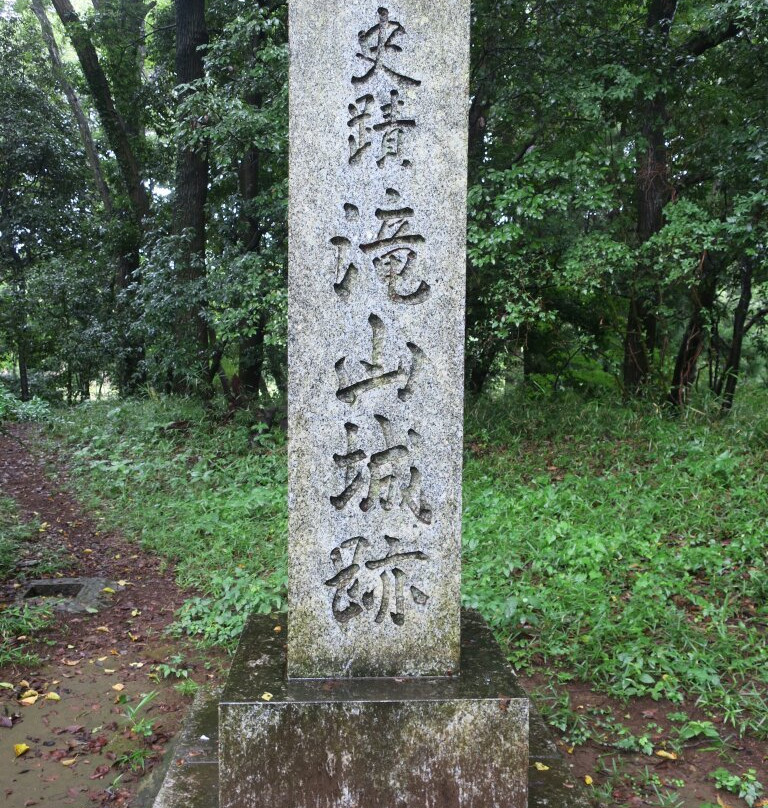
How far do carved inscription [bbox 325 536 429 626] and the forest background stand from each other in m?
0.99

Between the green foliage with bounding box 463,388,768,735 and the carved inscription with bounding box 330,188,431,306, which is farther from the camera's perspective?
the green foliage with bounding box 463,388,768,735

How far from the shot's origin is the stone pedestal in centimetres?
226

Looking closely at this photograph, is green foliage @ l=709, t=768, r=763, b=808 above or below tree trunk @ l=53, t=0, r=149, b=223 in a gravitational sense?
below

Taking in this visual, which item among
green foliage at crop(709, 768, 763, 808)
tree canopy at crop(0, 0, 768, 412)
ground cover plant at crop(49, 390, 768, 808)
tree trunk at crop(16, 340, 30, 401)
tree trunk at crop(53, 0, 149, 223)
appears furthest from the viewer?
tree trunk at crop(16, 340, 30, 401)

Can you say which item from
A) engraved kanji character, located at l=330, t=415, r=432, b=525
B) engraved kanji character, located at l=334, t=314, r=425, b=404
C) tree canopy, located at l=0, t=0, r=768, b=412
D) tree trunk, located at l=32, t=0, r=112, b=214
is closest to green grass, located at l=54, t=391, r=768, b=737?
tree canopy, located at l=0, t=0, r=768, b=412

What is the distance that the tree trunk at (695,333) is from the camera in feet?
26.2

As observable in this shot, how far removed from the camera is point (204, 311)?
826cm

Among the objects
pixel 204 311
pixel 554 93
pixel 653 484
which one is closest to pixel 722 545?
pixel 653 484

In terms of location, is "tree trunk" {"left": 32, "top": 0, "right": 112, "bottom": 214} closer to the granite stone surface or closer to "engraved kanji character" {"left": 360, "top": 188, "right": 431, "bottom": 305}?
the granite stone surface

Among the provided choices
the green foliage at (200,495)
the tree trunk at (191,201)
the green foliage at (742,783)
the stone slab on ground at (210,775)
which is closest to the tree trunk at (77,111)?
the tree trunk at (191,201)

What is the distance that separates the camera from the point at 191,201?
982 centimetres

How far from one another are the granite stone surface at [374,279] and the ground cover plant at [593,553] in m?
1.58

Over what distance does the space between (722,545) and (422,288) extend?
3.80 meters

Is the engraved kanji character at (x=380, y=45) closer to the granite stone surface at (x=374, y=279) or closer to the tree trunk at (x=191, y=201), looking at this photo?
the granite stone surface at (x=374, y=279)
